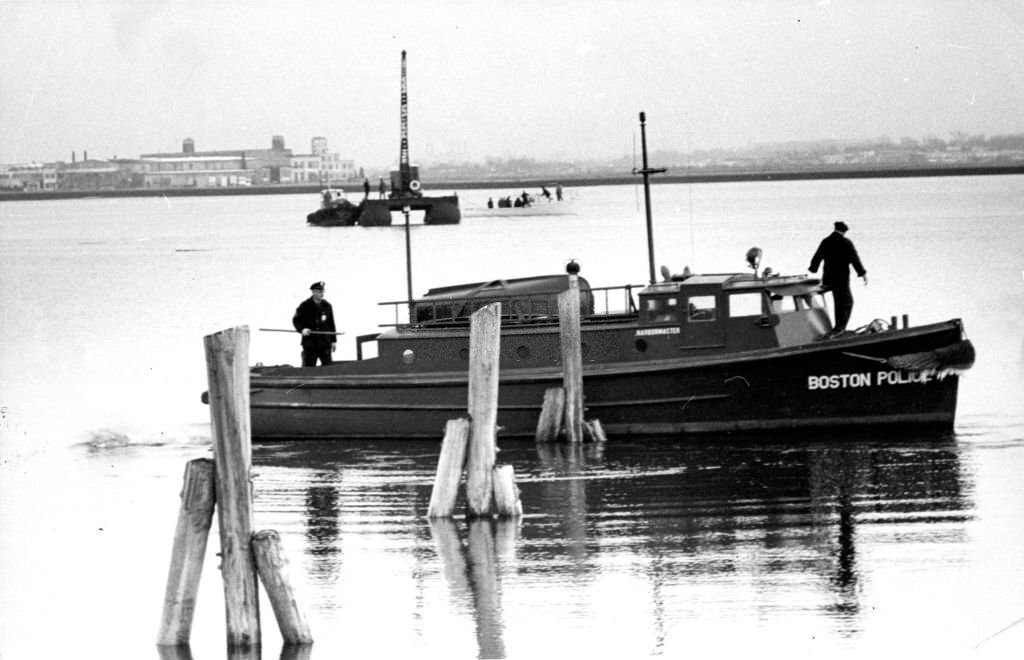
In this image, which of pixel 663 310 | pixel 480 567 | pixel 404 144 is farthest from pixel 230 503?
pixel 404 144

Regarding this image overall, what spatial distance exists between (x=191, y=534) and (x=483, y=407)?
4.47 metres

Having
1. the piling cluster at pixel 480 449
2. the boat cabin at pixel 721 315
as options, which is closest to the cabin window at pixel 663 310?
the boat cabin at pixel 721 315

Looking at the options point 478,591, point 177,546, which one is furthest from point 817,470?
point 177,546

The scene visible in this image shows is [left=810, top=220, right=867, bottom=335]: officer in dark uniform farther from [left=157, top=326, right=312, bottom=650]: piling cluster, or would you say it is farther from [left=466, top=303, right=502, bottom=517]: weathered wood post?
[left=157, top=326, right=312, bottom=650]: piling cluster

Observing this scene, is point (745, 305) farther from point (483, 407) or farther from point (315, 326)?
point (483, 407)

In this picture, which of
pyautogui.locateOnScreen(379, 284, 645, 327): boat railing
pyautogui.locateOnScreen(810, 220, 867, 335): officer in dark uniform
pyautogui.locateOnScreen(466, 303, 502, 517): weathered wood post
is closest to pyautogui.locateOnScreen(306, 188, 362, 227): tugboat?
pyautogui.locateOnScreen(379, 284, 645, 327): boat railing

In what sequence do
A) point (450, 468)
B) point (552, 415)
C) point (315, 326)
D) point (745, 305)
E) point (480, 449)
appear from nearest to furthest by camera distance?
A: point (480, 449), point (450, 468), point (552, 415), point (745, 305), point (315, 326)

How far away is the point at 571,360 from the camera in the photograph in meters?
20.8

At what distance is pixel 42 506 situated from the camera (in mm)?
19688

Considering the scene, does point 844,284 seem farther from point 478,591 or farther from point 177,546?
point 177,546

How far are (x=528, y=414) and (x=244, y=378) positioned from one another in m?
10.5

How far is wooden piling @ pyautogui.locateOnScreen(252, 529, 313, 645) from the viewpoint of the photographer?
38.2ft

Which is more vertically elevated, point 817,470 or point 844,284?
point 844,284

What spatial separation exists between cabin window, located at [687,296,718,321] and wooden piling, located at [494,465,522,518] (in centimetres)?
530
